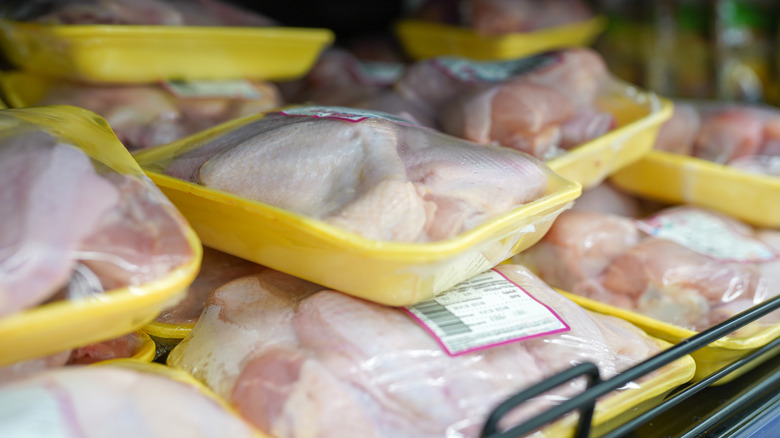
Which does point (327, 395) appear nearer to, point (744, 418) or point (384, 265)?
point (384, 265)

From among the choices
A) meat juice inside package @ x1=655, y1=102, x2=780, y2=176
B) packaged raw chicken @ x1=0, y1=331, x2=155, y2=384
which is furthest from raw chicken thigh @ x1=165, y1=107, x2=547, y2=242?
meat juice inside package @ x1=655, y1=102, x2=780, y2=176

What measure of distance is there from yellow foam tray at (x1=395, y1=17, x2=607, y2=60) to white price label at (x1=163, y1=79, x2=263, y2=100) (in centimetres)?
62

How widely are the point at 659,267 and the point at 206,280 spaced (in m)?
0.75

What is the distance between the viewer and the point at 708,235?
1.36 metres

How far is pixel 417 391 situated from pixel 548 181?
365mm

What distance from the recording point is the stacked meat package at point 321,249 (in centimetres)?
65

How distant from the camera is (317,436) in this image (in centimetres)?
71

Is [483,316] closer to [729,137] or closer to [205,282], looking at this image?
[205,282]

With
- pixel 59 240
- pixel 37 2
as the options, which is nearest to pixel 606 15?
pixel 37 2

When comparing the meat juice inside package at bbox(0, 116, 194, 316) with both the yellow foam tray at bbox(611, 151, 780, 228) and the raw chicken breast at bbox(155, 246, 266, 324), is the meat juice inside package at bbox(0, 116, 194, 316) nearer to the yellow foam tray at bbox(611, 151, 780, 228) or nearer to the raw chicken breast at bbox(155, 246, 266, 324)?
the raw chicken breast at bbox(155, 246, 266, 324)

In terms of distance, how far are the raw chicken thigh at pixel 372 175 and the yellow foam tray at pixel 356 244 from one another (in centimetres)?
3

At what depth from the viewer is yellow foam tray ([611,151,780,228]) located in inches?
57.2

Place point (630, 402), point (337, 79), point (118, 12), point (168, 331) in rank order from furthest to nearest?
point (337, 79)
point (118, 12)
point (168, 331)
point (630, 402)

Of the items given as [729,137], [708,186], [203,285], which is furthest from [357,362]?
[729,137]
